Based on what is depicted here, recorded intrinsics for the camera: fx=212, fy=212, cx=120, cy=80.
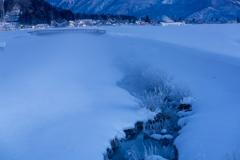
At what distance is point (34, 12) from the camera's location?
3548 inches

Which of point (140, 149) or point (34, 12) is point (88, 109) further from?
point (34, 12)

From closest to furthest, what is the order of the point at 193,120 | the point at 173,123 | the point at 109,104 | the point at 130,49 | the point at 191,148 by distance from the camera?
the point at 191,148 → the point at 193,120 → the point at 173,123 → the point at 109,104 → the point at 130,49

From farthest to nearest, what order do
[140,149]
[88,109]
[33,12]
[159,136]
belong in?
[33,12] → [88,109] → [159,136] → [140,149]

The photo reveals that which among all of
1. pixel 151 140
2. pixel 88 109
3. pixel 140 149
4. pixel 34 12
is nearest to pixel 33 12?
pixel 34 12

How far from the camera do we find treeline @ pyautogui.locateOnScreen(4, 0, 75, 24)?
270ft

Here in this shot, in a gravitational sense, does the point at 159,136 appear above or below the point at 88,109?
below

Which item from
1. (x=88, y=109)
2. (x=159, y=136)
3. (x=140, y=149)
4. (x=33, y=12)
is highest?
(x=33, y=12)

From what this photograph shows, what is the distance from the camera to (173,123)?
→ 28.2 feet

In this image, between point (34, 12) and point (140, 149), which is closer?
point (140, 149)

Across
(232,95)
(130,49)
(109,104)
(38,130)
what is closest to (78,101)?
(109,104)

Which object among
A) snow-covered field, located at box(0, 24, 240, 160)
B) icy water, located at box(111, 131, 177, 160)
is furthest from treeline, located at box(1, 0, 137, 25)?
icy water, located at box(111, 131, 177, 160)

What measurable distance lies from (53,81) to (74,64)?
5192mm

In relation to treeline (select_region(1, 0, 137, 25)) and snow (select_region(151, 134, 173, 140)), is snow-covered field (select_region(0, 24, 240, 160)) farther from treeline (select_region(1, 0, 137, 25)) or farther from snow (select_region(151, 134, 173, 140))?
treeline (select_region(1, 0, 137, 25))

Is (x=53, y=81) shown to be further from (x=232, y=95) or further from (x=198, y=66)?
(x=198, y=66)
